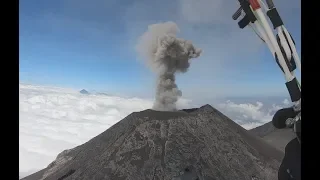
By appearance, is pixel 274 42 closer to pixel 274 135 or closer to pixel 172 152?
pixel 172 152

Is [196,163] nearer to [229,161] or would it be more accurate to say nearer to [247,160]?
[229,161]

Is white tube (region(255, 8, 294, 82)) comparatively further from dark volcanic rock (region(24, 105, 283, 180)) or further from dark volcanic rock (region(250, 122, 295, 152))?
dark volcanic rock (region(250, 122, 295, 152))

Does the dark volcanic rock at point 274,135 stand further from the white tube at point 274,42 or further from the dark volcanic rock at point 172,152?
the white tube at point 274,42

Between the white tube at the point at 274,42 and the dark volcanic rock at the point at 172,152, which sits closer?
the white tube at the point at 274,42

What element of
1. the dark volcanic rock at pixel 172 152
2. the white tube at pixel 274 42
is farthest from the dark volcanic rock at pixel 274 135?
the white tube at pixel 274 42

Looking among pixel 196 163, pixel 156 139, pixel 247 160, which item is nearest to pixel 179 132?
pixel 156 139
